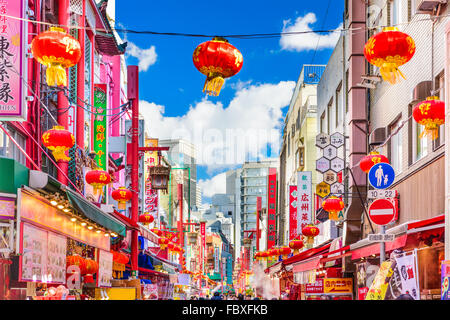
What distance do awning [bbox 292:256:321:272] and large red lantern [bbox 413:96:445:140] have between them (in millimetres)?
11126

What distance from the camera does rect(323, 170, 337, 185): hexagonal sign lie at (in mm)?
26953

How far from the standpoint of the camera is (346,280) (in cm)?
2134

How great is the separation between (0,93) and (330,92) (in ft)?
74.0

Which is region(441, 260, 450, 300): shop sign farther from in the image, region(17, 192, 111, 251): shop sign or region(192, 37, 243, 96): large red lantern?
region(17, 192, 111, 251): shop sign

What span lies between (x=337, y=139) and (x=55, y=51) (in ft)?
56.4

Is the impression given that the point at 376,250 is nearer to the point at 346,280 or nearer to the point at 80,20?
the point at 346,280

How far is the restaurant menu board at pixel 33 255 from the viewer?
13086 millimetres

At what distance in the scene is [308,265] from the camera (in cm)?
2523

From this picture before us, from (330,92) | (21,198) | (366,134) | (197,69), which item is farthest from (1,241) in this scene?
(330,92)

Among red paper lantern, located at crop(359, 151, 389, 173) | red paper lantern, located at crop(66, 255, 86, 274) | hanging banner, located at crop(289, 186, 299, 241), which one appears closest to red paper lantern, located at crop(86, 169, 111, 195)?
red paper lantern, located at crop(66, 255, 86, 274)

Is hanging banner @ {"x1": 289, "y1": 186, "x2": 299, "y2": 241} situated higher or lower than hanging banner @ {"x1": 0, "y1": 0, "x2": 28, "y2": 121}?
lower

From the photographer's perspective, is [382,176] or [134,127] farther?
[134,127]

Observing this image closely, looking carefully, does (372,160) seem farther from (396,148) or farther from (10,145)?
(10,145)

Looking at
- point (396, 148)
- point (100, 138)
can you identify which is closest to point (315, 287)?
point (396, 148)
